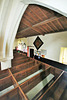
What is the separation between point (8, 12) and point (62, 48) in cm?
326

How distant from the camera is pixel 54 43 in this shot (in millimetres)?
3297

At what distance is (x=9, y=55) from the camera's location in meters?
1.50

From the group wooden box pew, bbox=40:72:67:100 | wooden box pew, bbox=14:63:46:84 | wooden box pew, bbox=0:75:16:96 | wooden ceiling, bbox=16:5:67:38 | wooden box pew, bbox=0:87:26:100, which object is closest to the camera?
wooden box pew, bbox=0:87:26:100

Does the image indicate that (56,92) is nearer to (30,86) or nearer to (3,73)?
(30,86)

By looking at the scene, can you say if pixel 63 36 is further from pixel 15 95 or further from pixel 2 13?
pixel 15 95

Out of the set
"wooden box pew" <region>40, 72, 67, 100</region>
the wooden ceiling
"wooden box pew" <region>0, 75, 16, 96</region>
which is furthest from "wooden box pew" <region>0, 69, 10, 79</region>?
the wooden ceiling

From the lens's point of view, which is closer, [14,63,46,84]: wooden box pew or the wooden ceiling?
the wooden ceiling

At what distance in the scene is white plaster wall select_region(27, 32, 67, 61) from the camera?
2.88 m

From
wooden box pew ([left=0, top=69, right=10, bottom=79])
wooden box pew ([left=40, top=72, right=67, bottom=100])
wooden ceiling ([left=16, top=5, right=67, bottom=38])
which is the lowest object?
wooden box pew ([left=40, top=72, right=67, bottom=100])

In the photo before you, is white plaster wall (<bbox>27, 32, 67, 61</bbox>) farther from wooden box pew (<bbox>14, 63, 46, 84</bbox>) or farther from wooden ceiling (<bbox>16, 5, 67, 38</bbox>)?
wooden box pew (<bbox>14, 63, 46, 84</bbox>)

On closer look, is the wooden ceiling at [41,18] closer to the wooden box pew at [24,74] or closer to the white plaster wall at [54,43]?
the white plaster wall at [54,43]

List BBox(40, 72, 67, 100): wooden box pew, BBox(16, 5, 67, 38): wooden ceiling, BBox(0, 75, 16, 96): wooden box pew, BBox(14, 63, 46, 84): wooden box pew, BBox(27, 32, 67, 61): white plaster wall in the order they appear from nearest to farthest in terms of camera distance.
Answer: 1. BBox(40, 72, 67, 100): wooden box pew
2. BBox(16, 5, 67, 38): wooden ceiling
3. BBox(0, 75, 16, 96): wooden box pew
4. BBox(14, 63, 46, 84): wooden box pew
5. BBox(27, 32, 67, 61): white plaster wall

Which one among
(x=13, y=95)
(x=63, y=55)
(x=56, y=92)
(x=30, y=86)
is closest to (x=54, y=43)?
(x=63, y=55)

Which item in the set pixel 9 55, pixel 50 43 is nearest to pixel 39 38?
pixel 50 43
